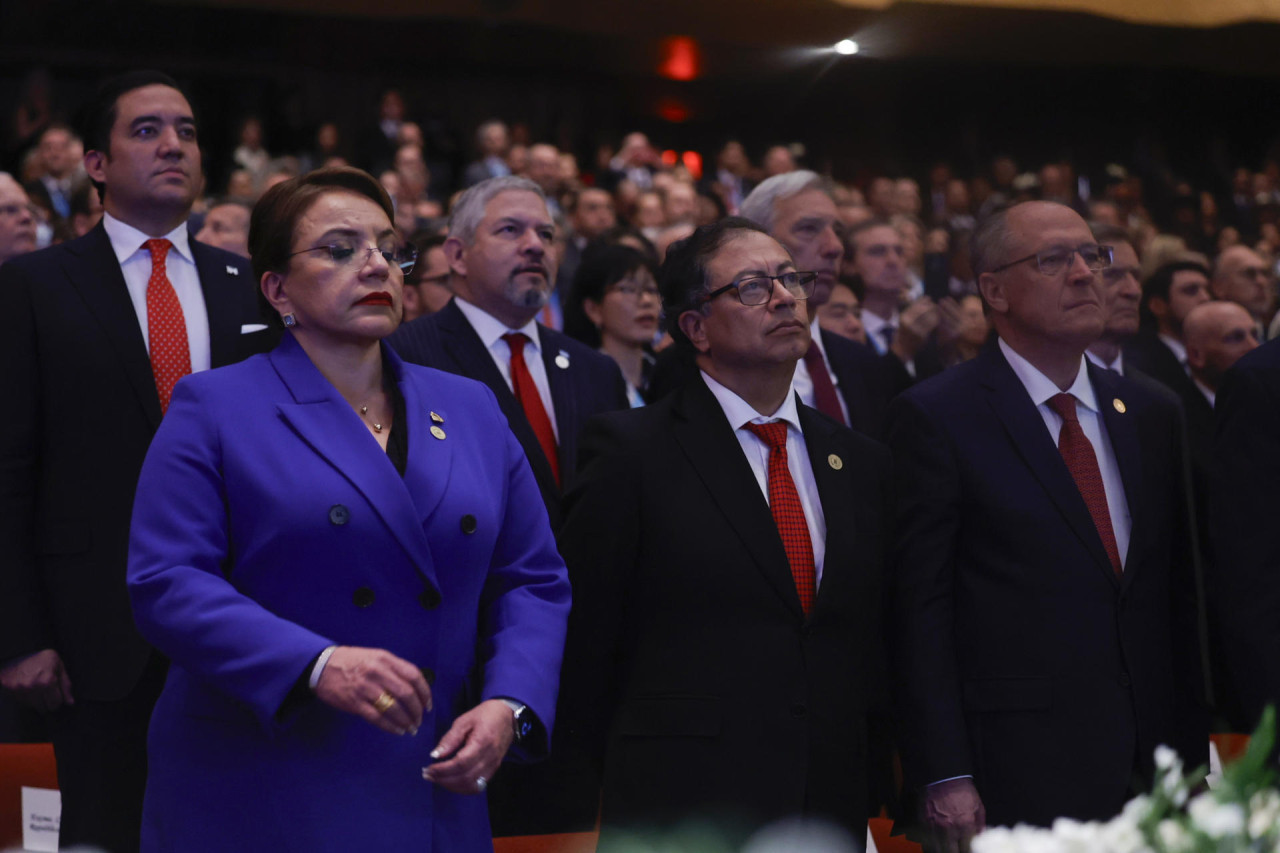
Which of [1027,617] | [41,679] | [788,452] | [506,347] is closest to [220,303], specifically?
[506,347]

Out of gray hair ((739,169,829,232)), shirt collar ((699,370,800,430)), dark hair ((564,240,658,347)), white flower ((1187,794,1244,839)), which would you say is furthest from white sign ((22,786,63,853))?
white flower ((1187,794,1244,839))

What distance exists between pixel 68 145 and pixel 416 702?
21.0 feet

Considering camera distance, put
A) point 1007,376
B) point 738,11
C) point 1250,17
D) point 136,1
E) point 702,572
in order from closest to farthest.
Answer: point 702,572 < point 1007,376 < point 136,1 < point 738,11 < point 1250,17

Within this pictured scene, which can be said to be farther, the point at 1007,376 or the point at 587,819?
the point at 587,819

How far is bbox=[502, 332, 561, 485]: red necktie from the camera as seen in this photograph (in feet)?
10.9

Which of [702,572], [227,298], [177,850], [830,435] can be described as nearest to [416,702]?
[177,850]

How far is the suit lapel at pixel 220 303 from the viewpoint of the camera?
3.00 metres

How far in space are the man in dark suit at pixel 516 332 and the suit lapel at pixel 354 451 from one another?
39.6 inches

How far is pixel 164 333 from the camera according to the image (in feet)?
9.71

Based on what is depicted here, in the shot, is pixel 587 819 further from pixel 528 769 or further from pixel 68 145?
pixel 68 145

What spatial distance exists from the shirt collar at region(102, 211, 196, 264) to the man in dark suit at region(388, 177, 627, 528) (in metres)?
0.52

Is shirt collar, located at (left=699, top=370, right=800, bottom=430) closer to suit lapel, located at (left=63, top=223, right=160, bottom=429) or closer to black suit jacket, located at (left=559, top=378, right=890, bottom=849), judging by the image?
black suit jacket, located at (left=559, top=378, right=890, bottom=849)

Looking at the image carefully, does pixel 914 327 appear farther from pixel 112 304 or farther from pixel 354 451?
pixel 354 451

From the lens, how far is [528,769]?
10.1ft
